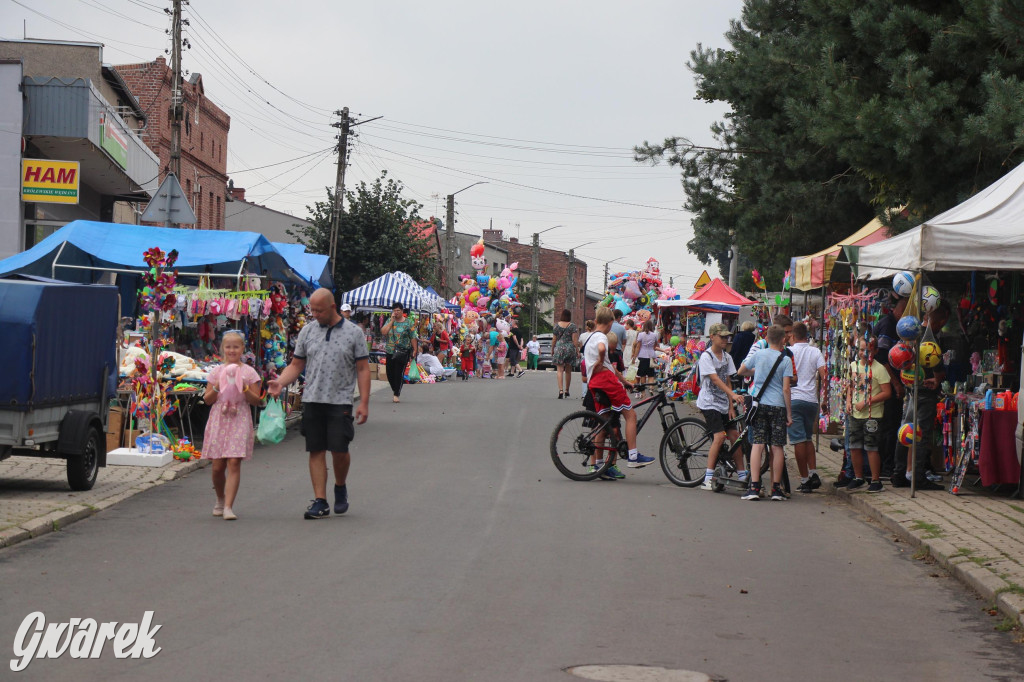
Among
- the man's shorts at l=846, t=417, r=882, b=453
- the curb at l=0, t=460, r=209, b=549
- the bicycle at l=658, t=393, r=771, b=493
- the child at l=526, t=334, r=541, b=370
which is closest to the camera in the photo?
the curb at l=0, t=460, r=209, b=549

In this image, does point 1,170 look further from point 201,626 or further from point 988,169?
point 201,626

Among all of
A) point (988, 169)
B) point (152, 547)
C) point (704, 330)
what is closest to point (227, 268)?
point (152, 547)

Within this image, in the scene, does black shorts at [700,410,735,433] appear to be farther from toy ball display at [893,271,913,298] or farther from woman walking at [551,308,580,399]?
woman walking at [551,308,580,399]

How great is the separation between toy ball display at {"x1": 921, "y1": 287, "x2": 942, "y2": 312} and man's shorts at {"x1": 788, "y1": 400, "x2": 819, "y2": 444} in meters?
1.64

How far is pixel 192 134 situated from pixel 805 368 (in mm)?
39179

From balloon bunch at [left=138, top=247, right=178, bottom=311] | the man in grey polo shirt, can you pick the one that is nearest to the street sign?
balloon bunch at [left=138, top=247, right=178, bottom=311]

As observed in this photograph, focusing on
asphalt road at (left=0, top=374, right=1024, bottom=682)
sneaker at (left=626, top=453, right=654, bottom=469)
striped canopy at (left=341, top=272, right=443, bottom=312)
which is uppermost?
striped canopy at (left=341, top=272, right=443, bottom=312)

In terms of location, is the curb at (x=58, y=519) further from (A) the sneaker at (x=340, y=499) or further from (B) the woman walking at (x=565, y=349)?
(B) the woman walking at (x=565, y=349)

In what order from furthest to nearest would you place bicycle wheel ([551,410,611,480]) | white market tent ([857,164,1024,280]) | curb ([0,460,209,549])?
bicycle wheel ([551,410,611,480]) < white market tent ([857,164,1024,280]) < curb ([0,460,209,549])

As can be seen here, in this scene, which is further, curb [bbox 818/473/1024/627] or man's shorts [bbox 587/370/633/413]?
man's shorts [bbox 587/370/633/413]

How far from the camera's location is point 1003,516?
10.7 metres

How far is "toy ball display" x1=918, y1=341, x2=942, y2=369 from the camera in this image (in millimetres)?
12109

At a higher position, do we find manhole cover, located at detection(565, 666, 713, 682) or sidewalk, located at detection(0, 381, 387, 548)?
manhole cover, located at detection(565, 666, 713, 682)

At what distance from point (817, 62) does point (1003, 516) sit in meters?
8.99
